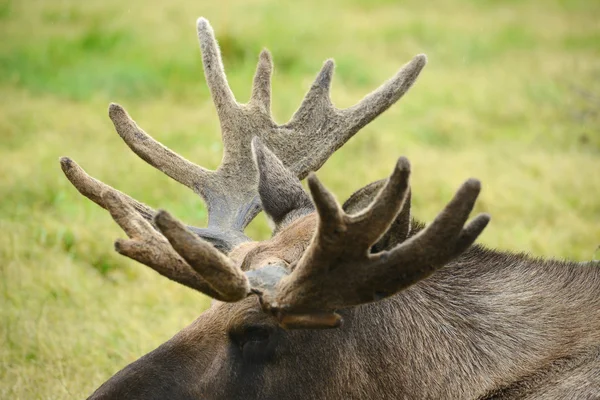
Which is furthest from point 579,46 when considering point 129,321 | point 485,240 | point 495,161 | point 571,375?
point 571,375

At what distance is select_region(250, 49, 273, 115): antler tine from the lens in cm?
402

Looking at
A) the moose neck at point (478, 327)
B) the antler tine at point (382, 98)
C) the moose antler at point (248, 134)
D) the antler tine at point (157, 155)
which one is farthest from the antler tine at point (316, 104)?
the moose neck at point (478, 327)

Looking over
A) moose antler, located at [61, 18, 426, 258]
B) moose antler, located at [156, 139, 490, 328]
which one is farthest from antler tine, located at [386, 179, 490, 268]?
moose antler, located at [61, 18, 426, 258]

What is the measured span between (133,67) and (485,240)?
5956 millimetres

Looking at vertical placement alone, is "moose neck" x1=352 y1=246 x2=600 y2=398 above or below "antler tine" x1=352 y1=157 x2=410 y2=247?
below

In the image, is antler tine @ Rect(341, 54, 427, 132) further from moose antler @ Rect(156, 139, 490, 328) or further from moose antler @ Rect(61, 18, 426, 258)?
moose antler @ Rect(156, 139, 490, 328)

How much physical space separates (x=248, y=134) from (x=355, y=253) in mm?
1533

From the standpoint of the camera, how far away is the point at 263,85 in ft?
13.5

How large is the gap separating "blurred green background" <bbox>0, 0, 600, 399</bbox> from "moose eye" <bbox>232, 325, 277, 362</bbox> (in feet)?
5.08

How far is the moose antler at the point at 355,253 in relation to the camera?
230cm

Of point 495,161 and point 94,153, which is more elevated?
point 495,161

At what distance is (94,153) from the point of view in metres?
8.00

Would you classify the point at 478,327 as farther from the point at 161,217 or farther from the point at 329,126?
the point at 329,126

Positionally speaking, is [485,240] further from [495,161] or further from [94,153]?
[94,153]
